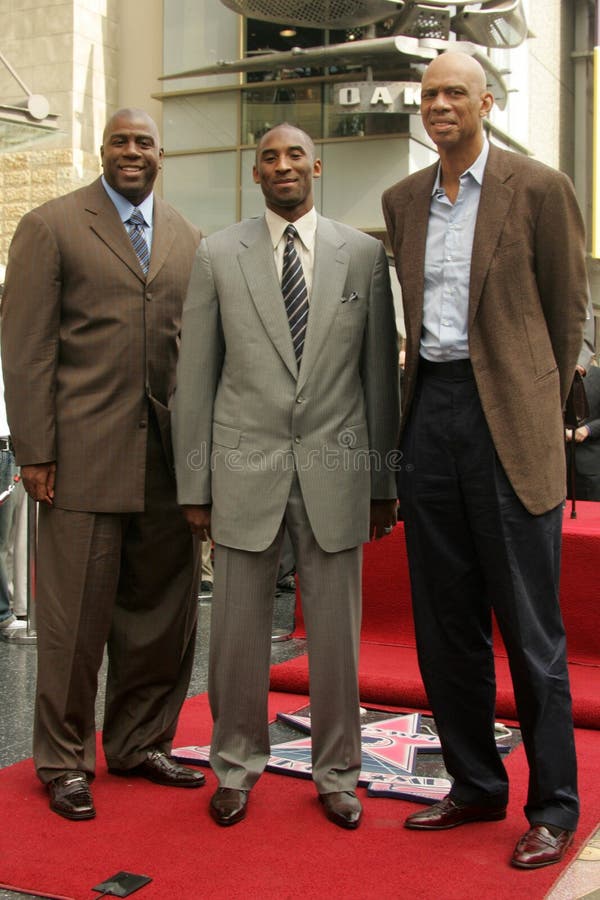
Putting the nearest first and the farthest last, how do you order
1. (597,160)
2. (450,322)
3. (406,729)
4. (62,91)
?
(450,322) → (406,729) → (62,91) → (597,160)

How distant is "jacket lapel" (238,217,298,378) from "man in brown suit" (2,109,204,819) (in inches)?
15.9

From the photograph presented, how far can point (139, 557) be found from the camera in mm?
3979

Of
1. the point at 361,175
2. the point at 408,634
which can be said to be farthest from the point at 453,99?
the point at 361,175

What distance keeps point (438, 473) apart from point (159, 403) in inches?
41.3

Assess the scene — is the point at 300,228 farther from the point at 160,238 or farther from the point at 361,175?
the point at 361,175

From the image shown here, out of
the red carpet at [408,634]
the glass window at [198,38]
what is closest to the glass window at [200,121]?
the glass window at [198,38]

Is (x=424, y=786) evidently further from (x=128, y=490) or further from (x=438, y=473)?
(x=128, y=490)

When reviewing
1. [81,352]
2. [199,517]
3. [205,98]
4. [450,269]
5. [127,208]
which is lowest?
[199,517]

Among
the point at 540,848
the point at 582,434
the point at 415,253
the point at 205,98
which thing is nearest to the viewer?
the point at 540,848

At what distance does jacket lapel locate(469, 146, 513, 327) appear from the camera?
3281 mm

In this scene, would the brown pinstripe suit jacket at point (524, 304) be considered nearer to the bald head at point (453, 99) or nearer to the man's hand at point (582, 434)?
the bald head at point (453, 99)

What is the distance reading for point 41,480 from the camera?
150 inches

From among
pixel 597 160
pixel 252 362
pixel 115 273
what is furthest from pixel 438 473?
pixel 597 160

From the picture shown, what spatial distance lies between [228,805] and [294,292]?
5.29 feet
